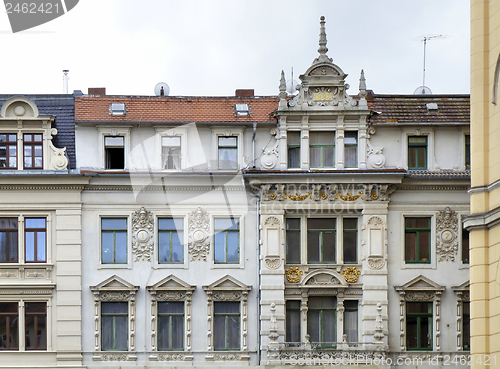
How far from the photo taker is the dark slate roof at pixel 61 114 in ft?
121

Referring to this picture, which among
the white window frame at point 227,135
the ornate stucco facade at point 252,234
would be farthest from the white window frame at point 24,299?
the white window frame at point 227,135

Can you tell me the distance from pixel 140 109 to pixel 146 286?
7090 mm

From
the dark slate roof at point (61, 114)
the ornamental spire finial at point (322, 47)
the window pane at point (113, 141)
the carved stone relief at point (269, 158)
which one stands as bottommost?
the carved stone relief at point (269, 158)

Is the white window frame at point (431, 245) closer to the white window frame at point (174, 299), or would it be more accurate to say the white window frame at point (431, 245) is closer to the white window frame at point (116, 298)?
the white window frame at point (174, 299)

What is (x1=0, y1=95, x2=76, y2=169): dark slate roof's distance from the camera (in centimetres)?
3697

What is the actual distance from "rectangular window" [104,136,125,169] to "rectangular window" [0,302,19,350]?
21.4 feet

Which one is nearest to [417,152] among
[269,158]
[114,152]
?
[269,158]

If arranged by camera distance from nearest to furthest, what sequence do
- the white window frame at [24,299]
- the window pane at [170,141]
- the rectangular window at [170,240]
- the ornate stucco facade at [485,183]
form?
the ornate stucco facade at [485,183]
the white window frame at [24,299]
the rectangular window at [170,240]
the window pane at [170,141]

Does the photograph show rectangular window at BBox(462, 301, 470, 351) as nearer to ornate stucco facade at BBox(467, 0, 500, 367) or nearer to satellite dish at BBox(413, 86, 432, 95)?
satellite dish at BBox(413, 86, 432, 95)

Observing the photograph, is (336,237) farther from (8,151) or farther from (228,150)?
(8,151)

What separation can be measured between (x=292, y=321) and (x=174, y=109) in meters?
9.60

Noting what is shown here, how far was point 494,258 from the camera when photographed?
2481 centimetres

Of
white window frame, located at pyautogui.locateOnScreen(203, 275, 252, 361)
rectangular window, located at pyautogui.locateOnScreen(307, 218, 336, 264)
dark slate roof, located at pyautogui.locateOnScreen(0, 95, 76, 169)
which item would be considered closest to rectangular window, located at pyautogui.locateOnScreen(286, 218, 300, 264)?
rectangular window, located at pyautogui.locateOnScreen(307, 218, 336, 264)

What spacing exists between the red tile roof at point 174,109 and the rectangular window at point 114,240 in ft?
13.1
